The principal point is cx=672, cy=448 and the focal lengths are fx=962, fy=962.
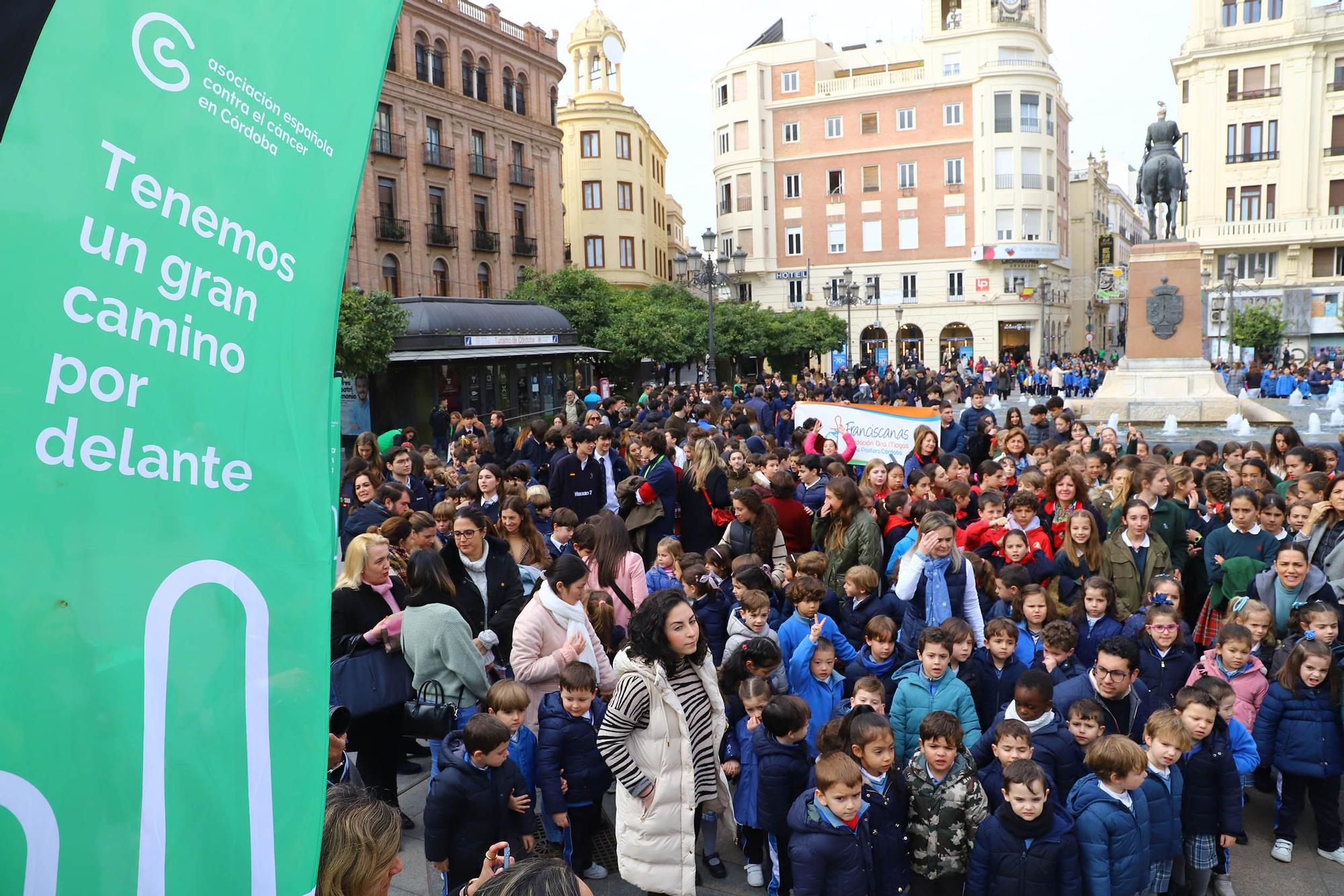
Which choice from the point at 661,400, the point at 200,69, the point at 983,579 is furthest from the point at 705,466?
the point at 661,400

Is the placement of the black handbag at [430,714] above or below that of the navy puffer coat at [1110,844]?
above

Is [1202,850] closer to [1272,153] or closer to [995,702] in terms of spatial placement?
[995,702]

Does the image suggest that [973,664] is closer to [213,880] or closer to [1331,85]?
[213,880]

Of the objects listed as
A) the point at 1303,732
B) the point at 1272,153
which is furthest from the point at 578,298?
the point at 1272,153

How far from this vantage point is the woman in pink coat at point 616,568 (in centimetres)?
661

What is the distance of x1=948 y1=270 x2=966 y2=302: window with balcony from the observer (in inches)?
2298

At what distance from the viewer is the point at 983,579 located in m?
6.91

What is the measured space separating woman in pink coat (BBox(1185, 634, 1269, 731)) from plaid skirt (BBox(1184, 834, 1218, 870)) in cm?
93

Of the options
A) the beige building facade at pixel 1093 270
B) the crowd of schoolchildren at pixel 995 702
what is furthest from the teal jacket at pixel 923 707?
the beige building facade at pixel 1093 270

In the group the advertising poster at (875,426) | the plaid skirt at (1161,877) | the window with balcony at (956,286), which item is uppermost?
the window with balcony at (956,286)

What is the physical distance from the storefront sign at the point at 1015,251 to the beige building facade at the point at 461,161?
26.5 metres

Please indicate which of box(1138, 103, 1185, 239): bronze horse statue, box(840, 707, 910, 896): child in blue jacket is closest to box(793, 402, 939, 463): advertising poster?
box(840, 707, 910, 896): child in blue jacket

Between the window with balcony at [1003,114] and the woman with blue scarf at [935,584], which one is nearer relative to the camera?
the woman with blue scarf at [935,584]

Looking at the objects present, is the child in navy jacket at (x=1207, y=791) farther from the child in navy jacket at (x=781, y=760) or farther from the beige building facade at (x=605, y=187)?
the beige building facade at (x=605, y=187)
